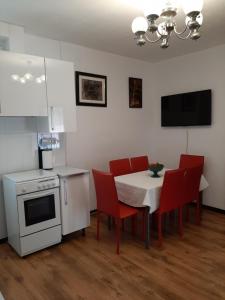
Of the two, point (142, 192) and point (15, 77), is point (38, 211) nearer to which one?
point (142, 192)

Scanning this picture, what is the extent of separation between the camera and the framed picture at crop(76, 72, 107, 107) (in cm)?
356

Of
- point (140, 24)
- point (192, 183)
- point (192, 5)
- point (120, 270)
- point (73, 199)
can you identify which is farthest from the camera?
point (192, 183)

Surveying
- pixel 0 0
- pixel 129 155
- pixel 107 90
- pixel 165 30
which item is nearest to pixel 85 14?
pixel 0 0

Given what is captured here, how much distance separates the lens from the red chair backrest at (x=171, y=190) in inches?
105

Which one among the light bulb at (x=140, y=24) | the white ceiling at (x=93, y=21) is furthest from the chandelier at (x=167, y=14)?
the white ceiling at (x=93, y=21)

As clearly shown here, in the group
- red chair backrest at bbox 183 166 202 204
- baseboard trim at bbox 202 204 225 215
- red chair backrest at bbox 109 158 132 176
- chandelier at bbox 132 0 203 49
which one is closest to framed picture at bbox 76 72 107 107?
red chair backrest at bbox 109 158 132 176

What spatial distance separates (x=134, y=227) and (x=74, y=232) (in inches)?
31.7

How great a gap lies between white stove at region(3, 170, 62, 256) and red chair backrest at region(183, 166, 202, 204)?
1.57 m

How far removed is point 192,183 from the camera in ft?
10.1

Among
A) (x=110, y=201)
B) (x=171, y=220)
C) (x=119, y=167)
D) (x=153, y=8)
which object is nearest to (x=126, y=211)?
(x=110, y=201)

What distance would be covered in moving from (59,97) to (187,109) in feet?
7.16

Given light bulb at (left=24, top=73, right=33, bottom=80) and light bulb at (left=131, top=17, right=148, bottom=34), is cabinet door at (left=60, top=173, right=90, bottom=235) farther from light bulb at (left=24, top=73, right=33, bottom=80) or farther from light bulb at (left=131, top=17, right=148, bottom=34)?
light bulb at (left=131, top=17, right=148, bottom=34)

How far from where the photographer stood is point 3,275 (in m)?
2.33

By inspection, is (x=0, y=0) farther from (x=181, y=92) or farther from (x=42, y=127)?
(x=181, y=92)
